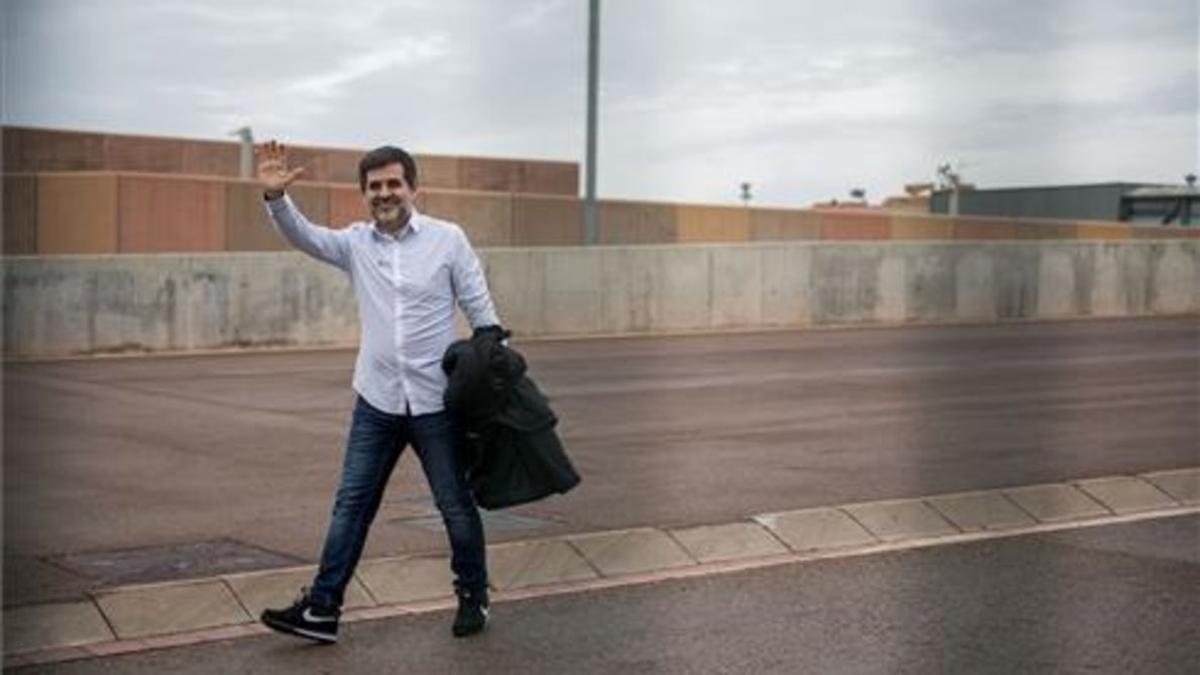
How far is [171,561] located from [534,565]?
105cm

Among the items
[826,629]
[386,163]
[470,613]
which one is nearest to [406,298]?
[386,163]

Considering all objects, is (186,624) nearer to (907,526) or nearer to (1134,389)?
(907,526)

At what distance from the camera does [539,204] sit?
52.2 ft

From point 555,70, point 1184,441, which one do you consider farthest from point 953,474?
point 555,70

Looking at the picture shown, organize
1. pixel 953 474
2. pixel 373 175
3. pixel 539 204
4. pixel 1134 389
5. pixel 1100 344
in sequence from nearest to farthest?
1. pixel 373 175
2. pixel 953 474
3. pixel 1134 389
4. pixel 1100 344
5. pixel 539 204

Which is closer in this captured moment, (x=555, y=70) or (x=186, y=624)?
(x=555, y=70)

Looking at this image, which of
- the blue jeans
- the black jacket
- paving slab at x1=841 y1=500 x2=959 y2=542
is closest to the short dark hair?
the black jacket

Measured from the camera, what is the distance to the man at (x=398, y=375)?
12.2 ft

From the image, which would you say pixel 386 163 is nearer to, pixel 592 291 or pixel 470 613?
pixel 470 613

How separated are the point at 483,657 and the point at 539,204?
40.6 feet

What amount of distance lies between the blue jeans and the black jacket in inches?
4.0

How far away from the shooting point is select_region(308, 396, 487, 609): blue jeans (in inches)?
149

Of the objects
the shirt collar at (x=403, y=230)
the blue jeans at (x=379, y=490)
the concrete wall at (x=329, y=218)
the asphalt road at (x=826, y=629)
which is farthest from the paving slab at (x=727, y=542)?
the concrete wall at (x=329, y=218)

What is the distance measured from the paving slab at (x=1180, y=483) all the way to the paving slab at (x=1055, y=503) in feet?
1.44
